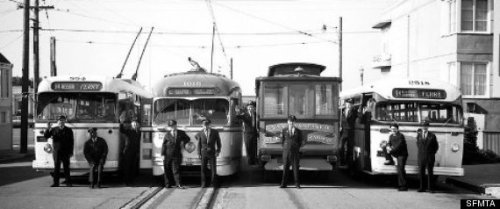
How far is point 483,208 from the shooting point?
11266mm

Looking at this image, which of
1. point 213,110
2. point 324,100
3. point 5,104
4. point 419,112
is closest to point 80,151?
point 213,110

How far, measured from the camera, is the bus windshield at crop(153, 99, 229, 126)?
54.2 feet

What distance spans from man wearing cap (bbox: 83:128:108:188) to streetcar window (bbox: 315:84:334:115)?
5.85 meters

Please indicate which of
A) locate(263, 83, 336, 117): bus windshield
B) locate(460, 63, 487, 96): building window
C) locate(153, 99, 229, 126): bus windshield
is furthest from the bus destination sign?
locate(460, 63, 487, 96): building window

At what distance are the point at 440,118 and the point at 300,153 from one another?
12.8ft

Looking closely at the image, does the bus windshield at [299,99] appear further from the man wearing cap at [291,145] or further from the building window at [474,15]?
the building window at [474,15]

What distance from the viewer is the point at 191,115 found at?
651 inches

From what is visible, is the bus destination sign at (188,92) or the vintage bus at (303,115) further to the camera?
the bus destination sign at (188,92)

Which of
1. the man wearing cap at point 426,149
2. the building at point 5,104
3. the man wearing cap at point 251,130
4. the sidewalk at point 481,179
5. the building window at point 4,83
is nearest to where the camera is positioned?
the man wearing cap at point 426,149

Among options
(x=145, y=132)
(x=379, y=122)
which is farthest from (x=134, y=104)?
(x=379, y=122)

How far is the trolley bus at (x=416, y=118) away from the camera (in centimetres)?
1594

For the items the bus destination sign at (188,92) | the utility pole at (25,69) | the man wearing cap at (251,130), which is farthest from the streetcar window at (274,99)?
the utility pole at (25,69)

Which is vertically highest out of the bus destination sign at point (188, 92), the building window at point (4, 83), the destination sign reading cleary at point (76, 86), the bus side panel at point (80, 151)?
the building window at point (4, 83)

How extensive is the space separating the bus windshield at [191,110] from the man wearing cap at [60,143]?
2.34 metres
